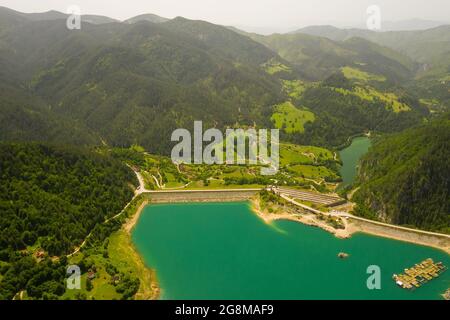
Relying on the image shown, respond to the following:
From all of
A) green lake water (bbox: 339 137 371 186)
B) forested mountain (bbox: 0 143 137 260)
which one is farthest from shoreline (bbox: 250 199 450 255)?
forested mountain (bbox: 0 143 137 260)

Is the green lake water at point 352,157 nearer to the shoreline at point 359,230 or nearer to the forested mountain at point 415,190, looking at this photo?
the forested mountain at point 415,190

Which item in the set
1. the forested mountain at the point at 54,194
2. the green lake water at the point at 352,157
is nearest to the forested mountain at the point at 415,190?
the green lake water at the point at 352,157

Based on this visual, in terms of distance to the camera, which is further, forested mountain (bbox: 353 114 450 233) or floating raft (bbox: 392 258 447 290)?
forested mountain (bbox: 353 114 450 233)

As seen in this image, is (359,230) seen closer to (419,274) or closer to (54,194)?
(419,274)

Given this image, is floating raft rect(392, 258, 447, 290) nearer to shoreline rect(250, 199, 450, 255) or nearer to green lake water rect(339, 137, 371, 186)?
shoreline rect(250, 199, 450, 255)

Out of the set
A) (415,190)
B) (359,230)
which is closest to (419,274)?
(359,230)

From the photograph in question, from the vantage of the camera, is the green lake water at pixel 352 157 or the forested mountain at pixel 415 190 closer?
the forested mountain at pixel 415 190

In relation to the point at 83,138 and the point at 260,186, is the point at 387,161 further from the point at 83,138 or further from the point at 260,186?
the point at 83,138
